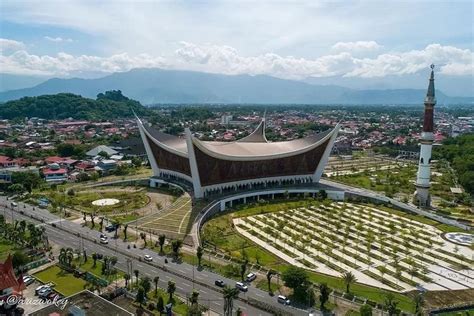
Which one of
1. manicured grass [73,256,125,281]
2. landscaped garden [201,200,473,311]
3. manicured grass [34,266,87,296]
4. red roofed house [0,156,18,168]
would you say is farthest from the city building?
red roofed house [0,156,18,168]

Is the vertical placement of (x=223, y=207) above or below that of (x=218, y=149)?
below

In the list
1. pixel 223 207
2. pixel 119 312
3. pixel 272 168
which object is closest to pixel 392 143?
pixel 272 168

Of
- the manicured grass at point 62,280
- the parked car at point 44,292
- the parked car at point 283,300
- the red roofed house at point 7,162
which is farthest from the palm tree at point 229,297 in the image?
the red roofed house at point 7,162

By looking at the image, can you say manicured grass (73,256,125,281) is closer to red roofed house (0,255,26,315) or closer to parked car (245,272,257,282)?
red roofed house (0,255,26,315)

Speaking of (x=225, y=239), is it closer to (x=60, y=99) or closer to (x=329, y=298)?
(x=329, y=298)

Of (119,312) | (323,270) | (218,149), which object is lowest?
(323,270)

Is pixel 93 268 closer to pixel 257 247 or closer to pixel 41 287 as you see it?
pixel 41 287

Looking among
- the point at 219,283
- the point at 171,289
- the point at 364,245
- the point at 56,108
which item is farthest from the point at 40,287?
Answer: the point at 56,108
